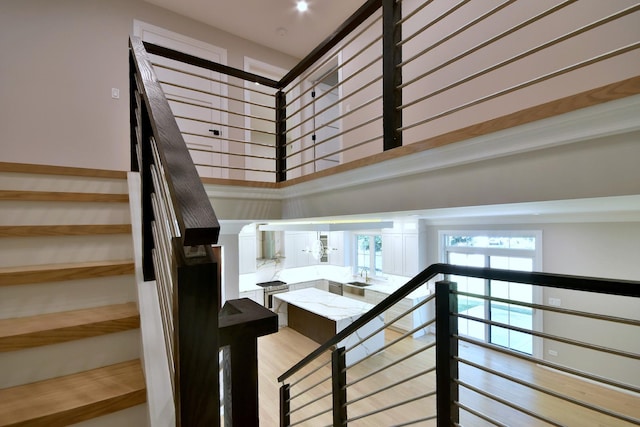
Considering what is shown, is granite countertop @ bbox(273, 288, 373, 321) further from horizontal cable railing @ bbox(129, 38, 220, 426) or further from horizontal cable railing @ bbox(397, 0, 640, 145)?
horizontal cable railing @ bbox(129, 38, 220, 426)

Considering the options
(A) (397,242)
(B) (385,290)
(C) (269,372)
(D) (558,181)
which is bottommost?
(C) (269,372)

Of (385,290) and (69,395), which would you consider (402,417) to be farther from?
(69,395)

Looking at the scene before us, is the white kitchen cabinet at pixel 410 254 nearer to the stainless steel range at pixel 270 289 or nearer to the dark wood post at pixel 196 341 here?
the stainless steel range at pixel 270 289

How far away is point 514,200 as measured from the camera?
116 centimetres

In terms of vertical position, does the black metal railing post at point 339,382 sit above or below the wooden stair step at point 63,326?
below

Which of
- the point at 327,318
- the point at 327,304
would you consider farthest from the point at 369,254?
the point at 327,318

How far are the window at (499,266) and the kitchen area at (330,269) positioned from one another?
741mm

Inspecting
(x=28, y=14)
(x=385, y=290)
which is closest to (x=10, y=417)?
(x=28, y=14)

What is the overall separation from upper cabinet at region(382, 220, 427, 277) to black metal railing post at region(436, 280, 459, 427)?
5.25 m

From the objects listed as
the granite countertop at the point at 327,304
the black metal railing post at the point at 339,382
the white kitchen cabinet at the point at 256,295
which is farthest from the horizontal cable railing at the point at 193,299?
the white kitchen cabinet at the point at 256,295

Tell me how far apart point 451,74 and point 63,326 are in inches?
137

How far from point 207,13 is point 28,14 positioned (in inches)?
71.0

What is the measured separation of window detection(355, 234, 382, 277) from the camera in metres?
7.59

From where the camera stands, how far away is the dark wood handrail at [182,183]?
0.60 m
